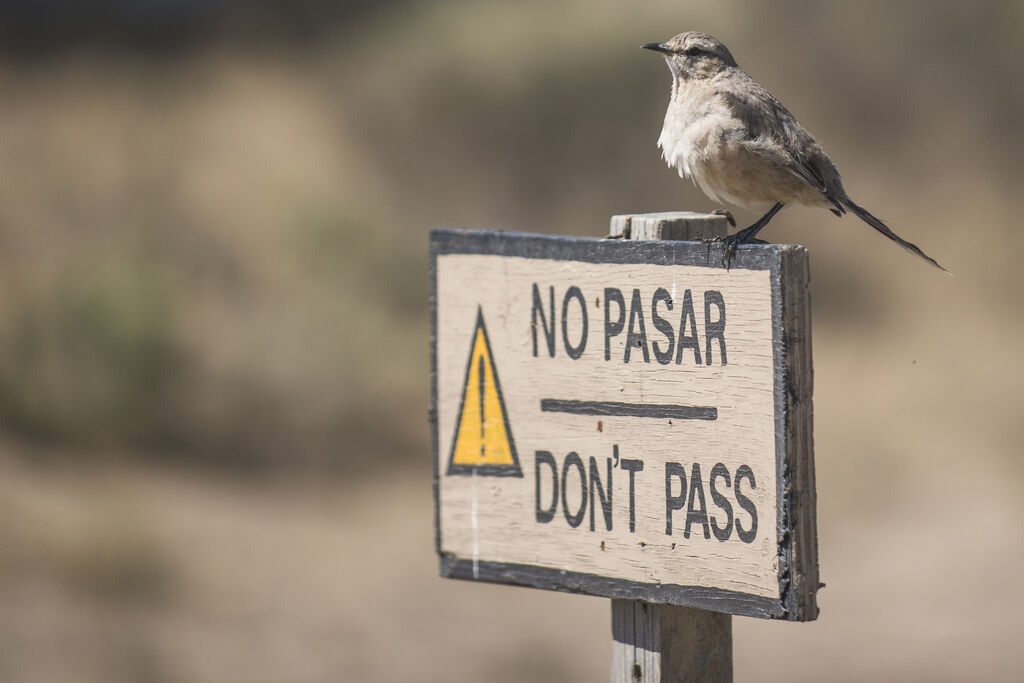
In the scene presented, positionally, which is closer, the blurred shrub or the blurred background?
the blurred background

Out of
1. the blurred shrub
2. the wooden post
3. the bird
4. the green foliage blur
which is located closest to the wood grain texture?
the wooden post

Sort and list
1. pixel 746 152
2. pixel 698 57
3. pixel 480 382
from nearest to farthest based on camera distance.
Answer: pixel 480 382, pixel 746 152, pixel 698 57

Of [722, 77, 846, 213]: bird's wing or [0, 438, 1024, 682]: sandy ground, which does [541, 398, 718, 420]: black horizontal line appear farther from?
[0, 438, 1024, 682]: sandy ground

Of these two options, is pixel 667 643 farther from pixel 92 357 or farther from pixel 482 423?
pixel 92 357

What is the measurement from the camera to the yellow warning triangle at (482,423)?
2.67 m

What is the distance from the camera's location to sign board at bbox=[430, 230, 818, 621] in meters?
2.28

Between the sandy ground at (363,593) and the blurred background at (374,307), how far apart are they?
2 cm

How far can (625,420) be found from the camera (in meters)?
2.48

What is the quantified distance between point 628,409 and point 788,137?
1334 millimetres

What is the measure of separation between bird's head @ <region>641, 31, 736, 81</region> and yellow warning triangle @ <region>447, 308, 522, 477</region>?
1.37 meters

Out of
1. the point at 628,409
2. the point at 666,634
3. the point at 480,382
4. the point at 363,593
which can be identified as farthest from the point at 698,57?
the point at 363,593

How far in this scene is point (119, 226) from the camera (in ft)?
28.2

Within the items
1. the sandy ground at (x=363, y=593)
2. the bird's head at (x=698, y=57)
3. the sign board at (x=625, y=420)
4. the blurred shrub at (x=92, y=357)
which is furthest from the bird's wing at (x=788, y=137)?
the blurred shrub at (x=92, y=357)

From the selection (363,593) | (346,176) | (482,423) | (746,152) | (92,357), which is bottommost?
(363,593)
